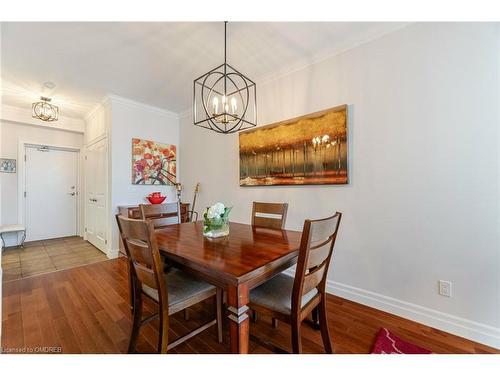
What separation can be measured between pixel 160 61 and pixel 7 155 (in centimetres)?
A: 366

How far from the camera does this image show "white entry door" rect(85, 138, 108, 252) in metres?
3.44

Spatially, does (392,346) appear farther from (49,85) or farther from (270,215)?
(49,85)

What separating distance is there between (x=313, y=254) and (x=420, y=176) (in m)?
1.28

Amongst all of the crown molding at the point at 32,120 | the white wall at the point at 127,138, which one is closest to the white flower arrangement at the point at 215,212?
the white wall at the point at 127,138

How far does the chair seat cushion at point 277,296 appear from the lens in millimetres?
1154

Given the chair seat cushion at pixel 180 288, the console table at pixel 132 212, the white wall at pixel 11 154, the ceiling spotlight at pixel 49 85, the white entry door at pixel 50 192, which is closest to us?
the chair seat cushion at pixel 180 288

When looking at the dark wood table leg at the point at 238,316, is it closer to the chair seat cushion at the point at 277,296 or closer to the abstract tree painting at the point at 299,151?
the chair seat cushion at the point at 277,296

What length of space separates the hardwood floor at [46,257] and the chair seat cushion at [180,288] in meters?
2.42

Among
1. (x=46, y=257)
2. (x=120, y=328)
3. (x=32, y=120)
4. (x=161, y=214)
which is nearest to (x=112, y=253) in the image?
(x=46, y=257)

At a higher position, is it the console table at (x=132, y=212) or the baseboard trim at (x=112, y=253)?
the console table at (x=132, y=212)

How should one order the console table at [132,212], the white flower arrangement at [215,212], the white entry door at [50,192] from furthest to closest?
1. the white entry door at [50,192]
2. the console table at [132,212]
3. the white flower arrangement at [215,212]

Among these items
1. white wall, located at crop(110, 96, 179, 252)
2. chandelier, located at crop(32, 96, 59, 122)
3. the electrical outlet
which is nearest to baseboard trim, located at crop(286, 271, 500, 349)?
the electrical outlet
